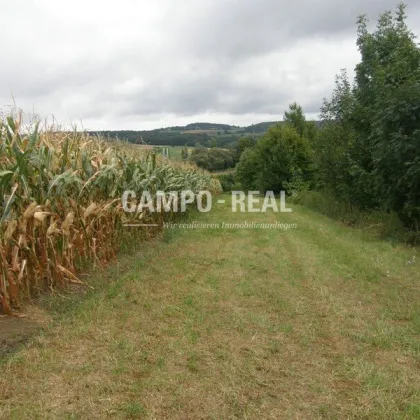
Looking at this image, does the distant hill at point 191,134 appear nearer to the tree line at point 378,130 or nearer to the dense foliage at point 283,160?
the dense foliage at point 283,160

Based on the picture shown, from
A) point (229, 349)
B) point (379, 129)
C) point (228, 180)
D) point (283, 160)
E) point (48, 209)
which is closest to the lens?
point (229, 349)

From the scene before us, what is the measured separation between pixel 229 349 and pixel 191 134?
29.9 m

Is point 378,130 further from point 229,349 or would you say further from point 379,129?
point 229,349

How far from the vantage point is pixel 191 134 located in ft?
106

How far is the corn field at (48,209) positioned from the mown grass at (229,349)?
22.0 inches

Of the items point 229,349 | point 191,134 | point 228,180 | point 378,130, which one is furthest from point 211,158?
point 229,349

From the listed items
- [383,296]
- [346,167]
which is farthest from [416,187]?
[346,167]

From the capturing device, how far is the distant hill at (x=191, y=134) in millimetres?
8992

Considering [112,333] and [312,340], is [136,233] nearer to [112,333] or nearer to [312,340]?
[112,333]

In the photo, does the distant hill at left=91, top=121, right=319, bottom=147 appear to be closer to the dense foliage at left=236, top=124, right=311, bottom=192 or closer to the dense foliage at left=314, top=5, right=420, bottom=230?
the dense foliage at left=236, top=124, right=311, bottom=192

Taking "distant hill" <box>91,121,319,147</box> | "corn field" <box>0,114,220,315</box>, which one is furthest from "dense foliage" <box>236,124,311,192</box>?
"corn field" <box>0,114,220,315</box>

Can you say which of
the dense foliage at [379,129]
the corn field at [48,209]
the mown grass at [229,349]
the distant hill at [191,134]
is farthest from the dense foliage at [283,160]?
the corn field at [48,209]

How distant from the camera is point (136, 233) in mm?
7566

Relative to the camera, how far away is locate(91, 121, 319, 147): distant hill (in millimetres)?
8992
